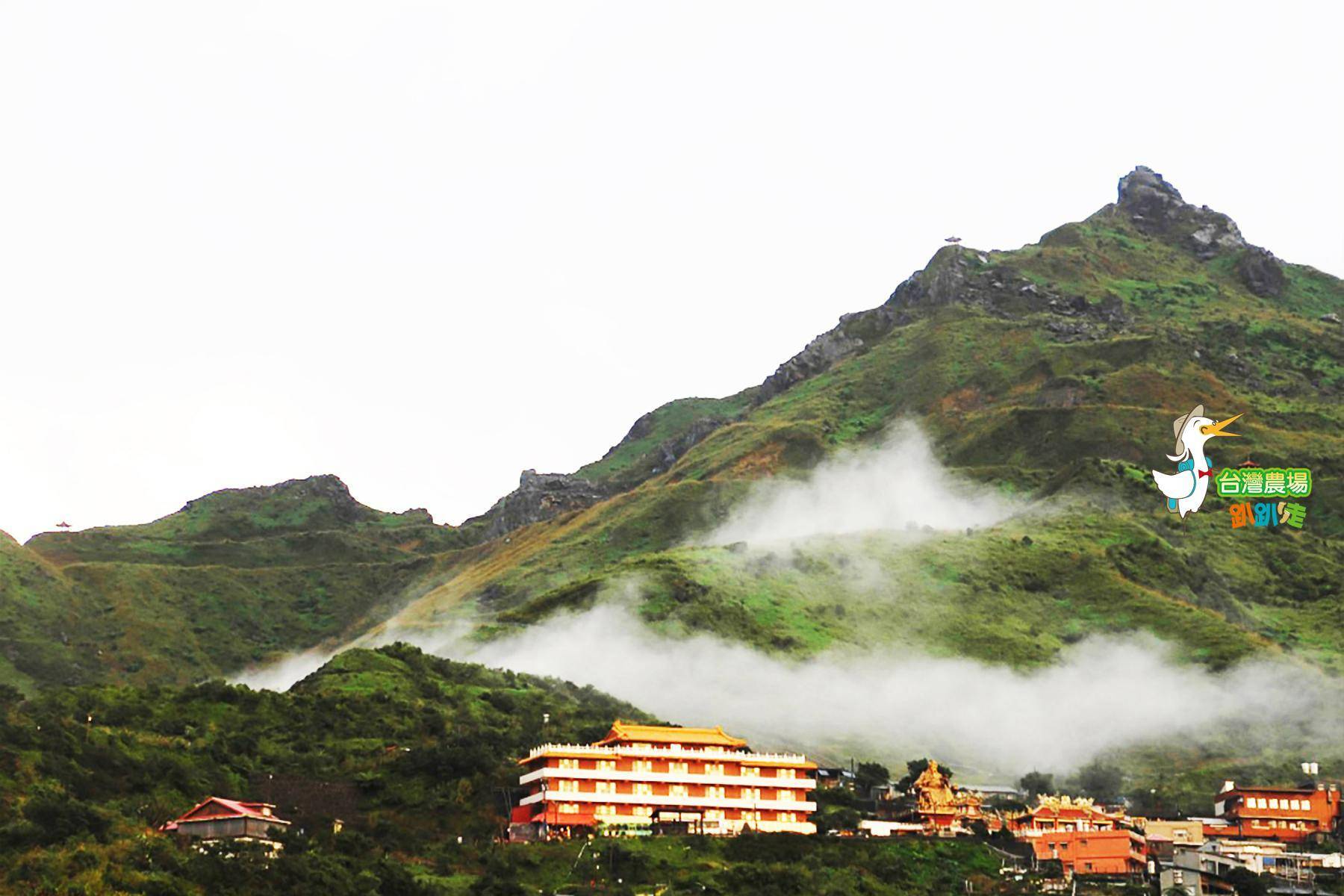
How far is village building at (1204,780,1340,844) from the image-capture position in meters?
153

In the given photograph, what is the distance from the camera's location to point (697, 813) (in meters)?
144

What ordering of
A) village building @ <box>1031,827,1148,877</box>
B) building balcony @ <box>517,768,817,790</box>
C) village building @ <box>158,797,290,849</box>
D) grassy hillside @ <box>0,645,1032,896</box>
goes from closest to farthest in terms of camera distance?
grassy hillside @ <box>0,645,1032,896</box>
village building @ <box>158,797,290,849</box>
village building @ <box>1031,827,1148,877</box>
building balcony @ <box>517,768,817,790</box>

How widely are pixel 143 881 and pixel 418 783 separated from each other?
135 ft

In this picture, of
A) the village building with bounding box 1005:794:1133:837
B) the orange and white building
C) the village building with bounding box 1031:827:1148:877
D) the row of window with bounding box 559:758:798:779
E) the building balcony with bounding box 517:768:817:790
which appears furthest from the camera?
the row of window with bounding box 559:758:798:779

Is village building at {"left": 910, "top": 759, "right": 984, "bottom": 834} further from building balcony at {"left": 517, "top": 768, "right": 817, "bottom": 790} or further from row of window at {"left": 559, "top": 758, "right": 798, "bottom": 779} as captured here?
row of window at {"left": 559, "top": 758, "right": 798, "bottom": 779}

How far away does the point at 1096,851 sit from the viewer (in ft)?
446

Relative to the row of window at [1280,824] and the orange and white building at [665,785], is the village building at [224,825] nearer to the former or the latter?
the orange and white building at [665,785]

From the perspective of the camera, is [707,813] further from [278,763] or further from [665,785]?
[278,763]

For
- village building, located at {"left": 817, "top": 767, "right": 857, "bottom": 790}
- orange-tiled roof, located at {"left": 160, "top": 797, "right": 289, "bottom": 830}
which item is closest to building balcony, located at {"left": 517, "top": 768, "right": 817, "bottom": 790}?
village building, located at {"left": 817, "top": 767, "right": 857, "bottom": 790}

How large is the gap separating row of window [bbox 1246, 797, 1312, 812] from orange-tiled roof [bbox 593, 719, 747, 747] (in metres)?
43.1

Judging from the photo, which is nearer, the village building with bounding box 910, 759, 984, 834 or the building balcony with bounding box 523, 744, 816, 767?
the building balcony with bounding box 523, 744, 816, 767

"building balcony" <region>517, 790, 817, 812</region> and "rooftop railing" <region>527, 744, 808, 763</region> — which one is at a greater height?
"rooftop railing" <region>527, 744, 808, 763</region>

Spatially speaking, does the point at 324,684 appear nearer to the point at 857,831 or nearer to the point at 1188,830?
the point at 857,831

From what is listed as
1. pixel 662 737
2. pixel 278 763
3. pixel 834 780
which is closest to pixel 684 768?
pixel 662 737
